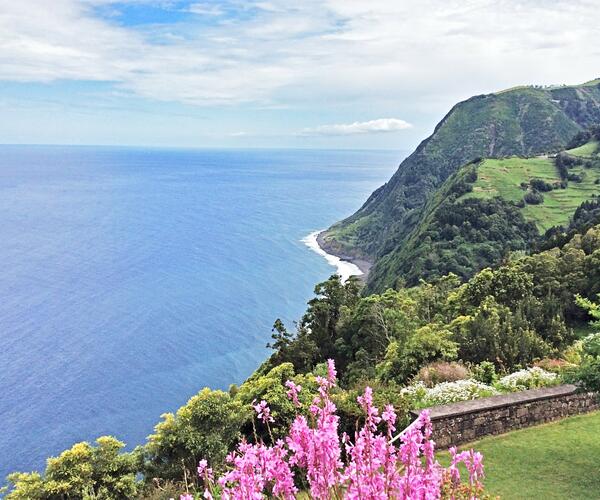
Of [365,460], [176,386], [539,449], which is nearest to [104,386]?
[176,386]

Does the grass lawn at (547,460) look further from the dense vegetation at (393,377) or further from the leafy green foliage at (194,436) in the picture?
the leafy green foliage at (194,436)

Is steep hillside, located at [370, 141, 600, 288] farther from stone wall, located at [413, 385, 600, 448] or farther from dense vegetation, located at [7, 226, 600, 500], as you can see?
stone wall, located at [413, 385, 600, 448]

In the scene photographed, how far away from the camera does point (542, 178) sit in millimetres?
88875

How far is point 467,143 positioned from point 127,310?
107898 millimetres

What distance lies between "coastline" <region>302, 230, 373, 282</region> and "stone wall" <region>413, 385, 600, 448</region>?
75.5 m

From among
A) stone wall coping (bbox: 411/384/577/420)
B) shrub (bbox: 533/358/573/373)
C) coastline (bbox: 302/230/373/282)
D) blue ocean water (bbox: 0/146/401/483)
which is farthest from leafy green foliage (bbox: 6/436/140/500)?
coastline (bbox: 302/230/373/282)

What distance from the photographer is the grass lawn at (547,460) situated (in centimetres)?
863

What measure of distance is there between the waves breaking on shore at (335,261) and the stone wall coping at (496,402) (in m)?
75.6

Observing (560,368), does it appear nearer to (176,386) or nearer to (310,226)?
(176,386)

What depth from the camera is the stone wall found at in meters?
10.4

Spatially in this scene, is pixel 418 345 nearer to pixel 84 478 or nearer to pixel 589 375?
pixel 589 375

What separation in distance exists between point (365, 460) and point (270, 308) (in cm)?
7429

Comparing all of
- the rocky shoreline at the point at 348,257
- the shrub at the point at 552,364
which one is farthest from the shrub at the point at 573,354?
the rocky shoreline at the point at 348,257

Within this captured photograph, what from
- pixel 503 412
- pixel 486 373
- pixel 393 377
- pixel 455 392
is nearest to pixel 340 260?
pixel 393 377
